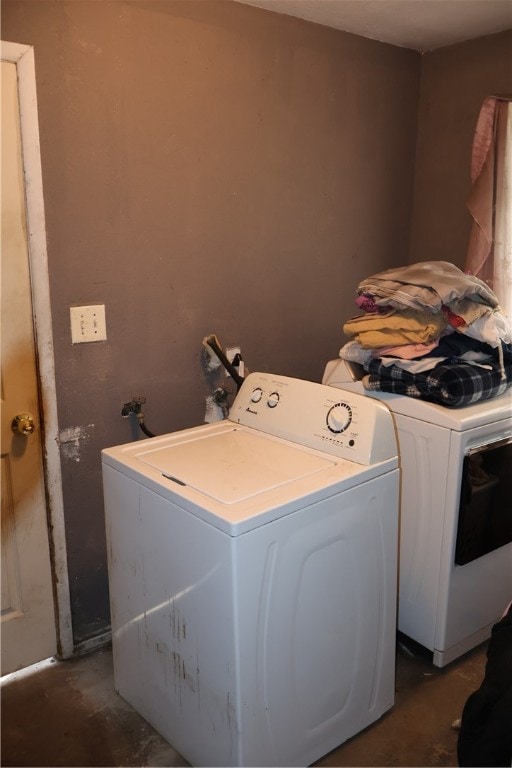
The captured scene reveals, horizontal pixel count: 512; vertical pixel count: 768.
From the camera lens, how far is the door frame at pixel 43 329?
1.67 metres

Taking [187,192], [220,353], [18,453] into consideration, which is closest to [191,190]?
[187,192]

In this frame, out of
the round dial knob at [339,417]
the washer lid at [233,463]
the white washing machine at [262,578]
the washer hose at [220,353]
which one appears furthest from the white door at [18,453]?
the round dial knob at [339,417]

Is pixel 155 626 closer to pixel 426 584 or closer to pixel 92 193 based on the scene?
pixel 426 584

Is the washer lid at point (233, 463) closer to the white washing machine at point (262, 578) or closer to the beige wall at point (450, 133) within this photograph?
the white washing machine at point (262, 578)

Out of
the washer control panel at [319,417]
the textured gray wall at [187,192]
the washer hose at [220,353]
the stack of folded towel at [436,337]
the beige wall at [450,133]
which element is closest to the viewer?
the washer control panel at [319,417]

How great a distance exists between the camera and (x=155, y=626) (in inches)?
65.3

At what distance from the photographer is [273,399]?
1.90m

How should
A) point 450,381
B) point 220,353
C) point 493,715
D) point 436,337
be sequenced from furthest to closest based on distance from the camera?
point 220,353, point 436,337, point 450,381, point 493,715

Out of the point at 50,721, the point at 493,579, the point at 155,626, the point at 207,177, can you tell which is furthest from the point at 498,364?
the point at 50,721

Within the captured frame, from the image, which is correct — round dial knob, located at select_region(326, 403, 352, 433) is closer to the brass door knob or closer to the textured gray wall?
the textured gray wall

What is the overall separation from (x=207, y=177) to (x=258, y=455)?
3.28 ft

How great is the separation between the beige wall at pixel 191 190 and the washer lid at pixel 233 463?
0.39 m

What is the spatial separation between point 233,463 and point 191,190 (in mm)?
972

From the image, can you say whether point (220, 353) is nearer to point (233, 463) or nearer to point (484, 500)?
point (233, 463)
